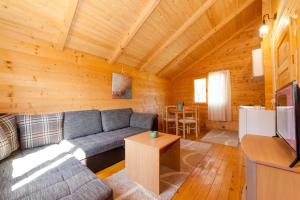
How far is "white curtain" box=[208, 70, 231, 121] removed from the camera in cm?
411

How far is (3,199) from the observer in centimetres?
82

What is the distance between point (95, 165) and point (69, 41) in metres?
2.10

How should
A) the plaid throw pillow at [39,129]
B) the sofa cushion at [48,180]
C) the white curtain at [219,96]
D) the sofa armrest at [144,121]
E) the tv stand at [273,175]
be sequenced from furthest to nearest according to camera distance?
the white curtain at [219,96], the sofa armrest at [144,121], the plaid throw pillow at [39,129], the sofa cushion at [48,180], the tv stand at [273,175]

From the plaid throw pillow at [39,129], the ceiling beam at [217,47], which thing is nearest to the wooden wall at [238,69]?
the ceiling beam at [217,47]

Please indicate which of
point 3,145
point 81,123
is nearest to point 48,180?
point 3,145

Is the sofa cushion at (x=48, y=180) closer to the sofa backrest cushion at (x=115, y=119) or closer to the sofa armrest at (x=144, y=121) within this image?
the sofa backrest cushion at (x=115, y=119)

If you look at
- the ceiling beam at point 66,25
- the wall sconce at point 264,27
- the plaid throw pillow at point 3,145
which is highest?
the wall sconce at point 264,27

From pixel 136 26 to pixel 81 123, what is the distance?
79.6 inches

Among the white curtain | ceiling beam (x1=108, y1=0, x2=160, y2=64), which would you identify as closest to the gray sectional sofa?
ceiling beam (x1=108, y1=0, x2=160, y2=64)

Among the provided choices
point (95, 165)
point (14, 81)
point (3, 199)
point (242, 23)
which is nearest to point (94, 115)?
point (95, 165)

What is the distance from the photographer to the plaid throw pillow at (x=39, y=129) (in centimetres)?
170

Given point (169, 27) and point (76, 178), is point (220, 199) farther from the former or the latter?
point (169, 27)

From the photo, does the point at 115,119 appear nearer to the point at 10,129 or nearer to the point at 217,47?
the point at 10,129

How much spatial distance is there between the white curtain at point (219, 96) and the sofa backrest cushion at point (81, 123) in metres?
3.60
